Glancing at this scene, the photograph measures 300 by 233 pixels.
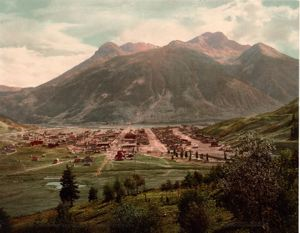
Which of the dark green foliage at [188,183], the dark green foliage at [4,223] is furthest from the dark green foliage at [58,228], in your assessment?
the dark green foliage at [188,183]

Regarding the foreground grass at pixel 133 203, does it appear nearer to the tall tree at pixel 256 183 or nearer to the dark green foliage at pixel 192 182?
the dark green foliage at pixel 192 182

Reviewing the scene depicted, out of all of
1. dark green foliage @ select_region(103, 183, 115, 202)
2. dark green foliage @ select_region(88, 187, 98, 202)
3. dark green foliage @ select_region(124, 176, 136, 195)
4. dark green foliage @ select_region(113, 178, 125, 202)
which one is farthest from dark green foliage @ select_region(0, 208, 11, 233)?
dark green foliage @ select_region(124, 176, 136, 195)

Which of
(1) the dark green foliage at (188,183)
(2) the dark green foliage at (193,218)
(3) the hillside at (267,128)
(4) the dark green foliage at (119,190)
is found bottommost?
(2) the dark green foliage at (193,218)

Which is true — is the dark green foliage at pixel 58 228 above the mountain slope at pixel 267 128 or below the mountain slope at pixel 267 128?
below

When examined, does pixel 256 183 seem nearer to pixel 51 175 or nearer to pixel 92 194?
pixel 92 194

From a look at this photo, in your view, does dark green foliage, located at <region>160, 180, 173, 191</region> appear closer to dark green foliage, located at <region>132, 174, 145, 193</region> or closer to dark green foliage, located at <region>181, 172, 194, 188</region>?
dark green foliage, located at <region>181, 172, 194, 188</region>

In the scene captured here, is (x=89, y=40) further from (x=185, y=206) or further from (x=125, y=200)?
(x=185, y=206)

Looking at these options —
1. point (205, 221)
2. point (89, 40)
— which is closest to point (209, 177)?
point (205, 221)

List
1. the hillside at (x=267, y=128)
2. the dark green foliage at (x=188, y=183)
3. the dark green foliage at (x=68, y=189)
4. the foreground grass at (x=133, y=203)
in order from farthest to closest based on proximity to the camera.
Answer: the hillside at (x=267, y=128) < the dark green foliage at (x=68, y=189) < the dark green foliage at (x=188, y=183) < the foreground grass at (x=133, y=203)
